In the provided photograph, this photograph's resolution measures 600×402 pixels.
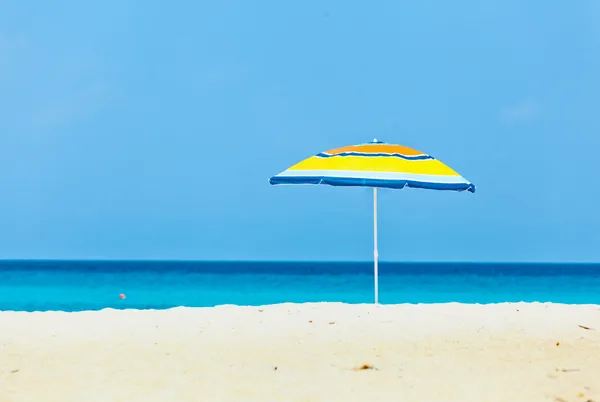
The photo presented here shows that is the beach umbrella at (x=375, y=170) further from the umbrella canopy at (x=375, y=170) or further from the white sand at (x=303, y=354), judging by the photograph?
the white sand at (x=303, y=354)

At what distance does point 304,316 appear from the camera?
7.39m

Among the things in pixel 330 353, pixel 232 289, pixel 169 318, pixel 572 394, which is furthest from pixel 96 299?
pixel 572 394

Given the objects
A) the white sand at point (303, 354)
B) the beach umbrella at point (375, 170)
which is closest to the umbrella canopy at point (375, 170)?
the beach umbrella at point (375, 170)

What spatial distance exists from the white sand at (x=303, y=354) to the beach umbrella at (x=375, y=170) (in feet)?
4.36

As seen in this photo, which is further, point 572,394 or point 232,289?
point 232,289

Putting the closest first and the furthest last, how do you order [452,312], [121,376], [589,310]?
1. [121,376]
2. [452,312]
3. [589,310]

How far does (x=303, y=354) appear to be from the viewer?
546cm

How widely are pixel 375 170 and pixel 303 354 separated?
9.79ft

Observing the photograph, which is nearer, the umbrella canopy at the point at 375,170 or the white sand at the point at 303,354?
the white sand at the point at 303,354

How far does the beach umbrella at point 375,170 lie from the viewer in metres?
7.81

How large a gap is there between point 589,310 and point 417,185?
2445 mm

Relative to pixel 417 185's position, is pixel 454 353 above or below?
below

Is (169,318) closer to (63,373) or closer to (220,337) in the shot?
(220,337)

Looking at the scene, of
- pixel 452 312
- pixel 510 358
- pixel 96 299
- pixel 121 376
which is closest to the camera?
pixel 121 376
